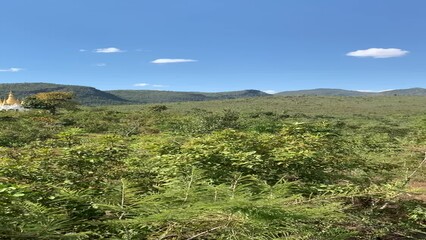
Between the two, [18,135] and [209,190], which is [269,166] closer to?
[209,190]

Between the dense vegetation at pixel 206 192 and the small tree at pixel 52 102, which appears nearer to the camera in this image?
the dense vegetation at pixel 206 192

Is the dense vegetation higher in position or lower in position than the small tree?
higher

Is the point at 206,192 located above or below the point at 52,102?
above

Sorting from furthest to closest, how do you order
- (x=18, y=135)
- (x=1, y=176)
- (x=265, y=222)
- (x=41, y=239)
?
(x=18, y=135)
(x=1, y=176)
(x=265, y=222)
(x=41, y=239)

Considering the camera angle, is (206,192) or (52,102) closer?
(206,192)

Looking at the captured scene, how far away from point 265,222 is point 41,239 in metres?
1.46

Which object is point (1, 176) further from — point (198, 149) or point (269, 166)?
point (269, 166)

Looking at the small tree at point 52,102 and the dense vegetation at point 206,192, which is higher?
the dense vegetation at point 206,192

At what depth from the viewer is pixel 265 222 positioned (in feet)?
9.43

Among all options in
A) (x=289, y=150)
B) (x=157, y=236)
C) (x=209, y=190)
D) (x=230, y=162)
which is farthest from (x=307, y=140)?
(x=157, y=236)

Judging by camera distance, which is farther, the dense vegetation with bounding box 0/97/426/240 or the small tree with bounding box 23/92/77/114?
the small tree with bounding box 23/92/77/114

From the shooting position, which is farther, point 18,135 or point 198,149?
point 18,135

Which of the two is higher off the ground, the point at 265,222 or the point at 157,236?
Answer: the point at 265,222

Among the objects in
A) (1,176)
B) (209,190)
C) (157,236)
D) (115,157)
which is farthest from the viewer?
(115,157)
